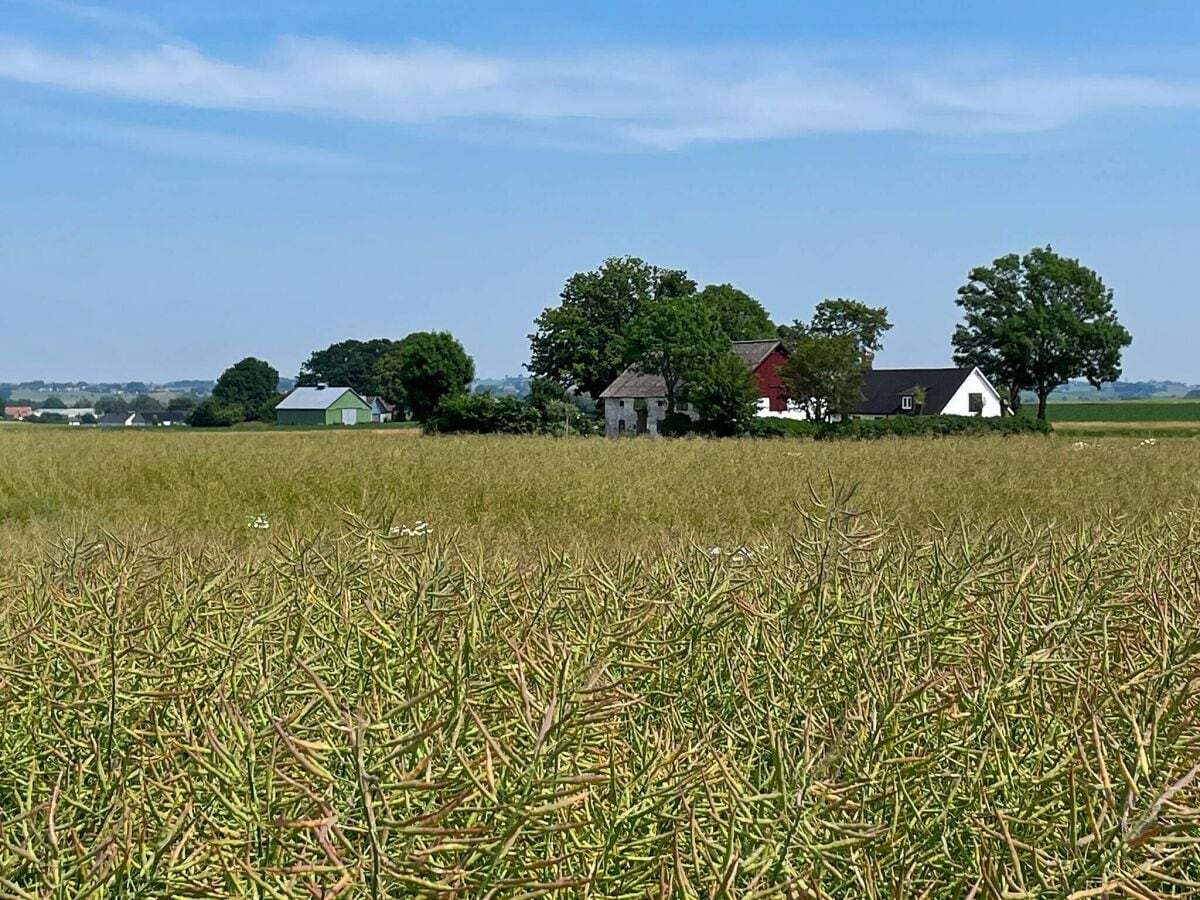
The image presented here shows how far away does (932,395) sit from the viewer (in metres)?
65.2

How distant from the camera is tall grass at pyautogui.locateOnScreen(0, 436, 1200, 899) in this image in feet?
3.50

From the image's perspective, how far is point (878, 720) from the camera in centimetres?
138

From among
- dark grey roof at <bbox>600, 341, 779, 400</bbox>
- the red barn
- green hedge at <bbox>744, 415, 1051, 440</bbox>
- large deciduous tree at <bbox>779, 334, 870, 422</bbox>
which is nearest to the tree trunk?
the red barn

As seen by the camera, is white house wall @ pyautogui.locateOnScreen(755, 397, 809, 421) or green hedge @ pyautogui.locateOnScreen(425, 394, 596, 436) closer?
green hedge @ pyautogui.locateOnScreen(425, 394, 596, 436)

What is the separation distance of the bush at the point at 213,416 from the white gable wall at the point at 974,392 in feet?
187

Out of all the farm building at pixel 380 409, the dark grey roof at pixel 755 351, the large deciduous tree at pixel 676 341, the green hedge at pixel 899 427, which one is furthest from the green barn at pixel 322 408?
the green hedge at pixel 899 427

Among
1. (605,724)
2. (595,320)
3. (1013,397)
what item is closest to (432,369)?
(595,320)

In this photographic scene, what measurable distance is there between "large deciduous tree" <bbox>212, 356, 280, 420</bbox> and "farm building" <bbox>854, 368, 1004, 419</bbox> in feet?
210

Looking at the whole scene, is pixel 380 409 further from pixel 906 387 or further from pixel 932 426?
pixel 932 426

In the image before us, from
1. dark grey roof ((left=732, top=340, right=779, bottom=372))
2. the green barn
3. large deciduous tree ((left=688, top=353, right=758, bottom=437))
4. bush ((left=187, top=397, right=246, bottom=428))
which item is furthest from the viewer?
the green barn

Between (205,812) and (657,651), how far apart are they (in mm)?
755

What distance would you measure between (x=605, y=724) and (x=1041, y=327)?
6768 centimetres

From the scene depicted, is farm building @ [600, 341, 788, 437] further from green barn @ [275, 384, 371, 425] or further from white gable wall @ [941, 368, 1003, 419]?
green barn @ [275, 384, 371, 425]

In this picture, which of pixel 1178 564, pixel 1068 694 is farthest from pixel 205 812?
pixel 1178 564
